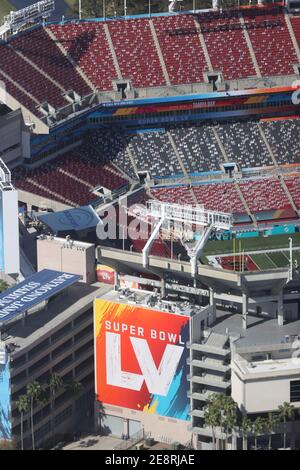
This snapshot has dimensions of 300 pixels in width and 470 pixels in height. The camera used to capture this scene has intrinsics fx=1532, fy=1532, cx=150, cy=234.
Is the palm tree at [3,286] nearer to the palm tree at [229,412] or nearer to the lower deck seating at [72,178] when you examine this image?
the lower deck seating at [72,178]

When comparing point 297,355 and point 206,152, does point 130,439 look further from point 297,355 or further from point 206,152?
point 206,152


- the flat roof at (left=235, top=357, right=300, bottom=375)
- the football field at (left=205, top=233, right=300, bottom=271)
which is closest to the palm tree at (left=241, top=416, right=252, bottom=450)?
the flat roof at (left=235, top=357, right=300, bottom=375)

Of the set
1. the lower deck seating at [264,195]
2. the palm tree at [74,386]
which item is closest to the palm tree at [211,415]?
the palm tree at [74,386]

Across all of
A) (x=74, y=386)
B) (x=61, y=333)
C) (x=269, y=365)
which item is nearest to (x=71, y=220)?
(x=61, y=333)

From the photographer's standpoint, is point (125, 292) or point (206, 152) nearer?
point (125, 292)

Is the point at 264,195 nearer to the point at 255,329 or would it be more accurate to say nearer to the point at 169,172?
the point at 169,172

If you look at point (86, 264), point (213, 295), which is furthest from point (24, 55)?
point (213, 295)
